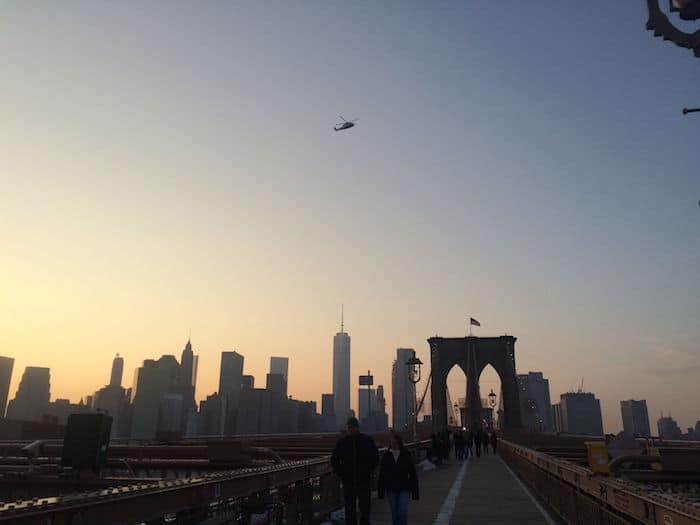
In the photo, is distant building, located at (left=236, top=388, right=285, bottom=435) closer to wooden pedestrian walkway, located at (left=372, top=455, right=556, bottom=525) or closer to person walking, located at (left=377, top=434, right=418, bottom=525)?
wooden pedestrian walkway, located at (left=372, top=455, right=556, bottom=525)

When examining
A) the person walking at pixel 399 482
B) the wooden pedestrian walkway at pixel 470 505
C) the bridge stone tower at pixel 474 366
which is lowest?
the wooden pedestrian walkway at pixel 470 505

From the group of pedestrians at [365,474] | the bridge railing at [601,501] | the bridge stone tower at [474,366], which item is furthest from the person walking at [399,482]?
the bridge stone tower at [474,366]

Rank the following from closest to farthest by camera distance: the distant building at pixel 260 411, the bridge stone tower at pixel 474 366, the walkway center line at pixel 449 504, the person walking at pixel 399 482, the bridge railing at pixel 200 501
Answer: the bridge railing at pixel 200 501, the person walking at pixel 399 482, the walkway center line at pixel 449 504, the bridge stone tower at pixel 474 366, the distant building at pixel 260 411

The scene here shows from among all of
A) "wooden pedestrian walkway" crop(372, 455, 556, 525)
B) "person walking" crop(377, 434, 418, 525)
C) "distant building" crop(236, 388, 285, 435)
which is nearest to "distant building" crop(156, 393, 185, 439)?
"distant building" crop(236, 388, 285, 435)

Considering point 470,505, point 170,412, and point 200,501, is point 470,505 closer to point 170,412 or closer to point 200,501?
point 200,501

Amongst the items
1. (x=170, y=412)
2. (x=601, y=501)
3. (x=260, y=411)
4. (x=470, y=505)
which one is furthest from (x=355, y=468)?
(x=170, y=412)

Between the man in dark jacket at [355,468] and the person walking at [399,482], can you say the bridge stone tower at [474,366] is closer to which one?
the person walking at [399,482]
